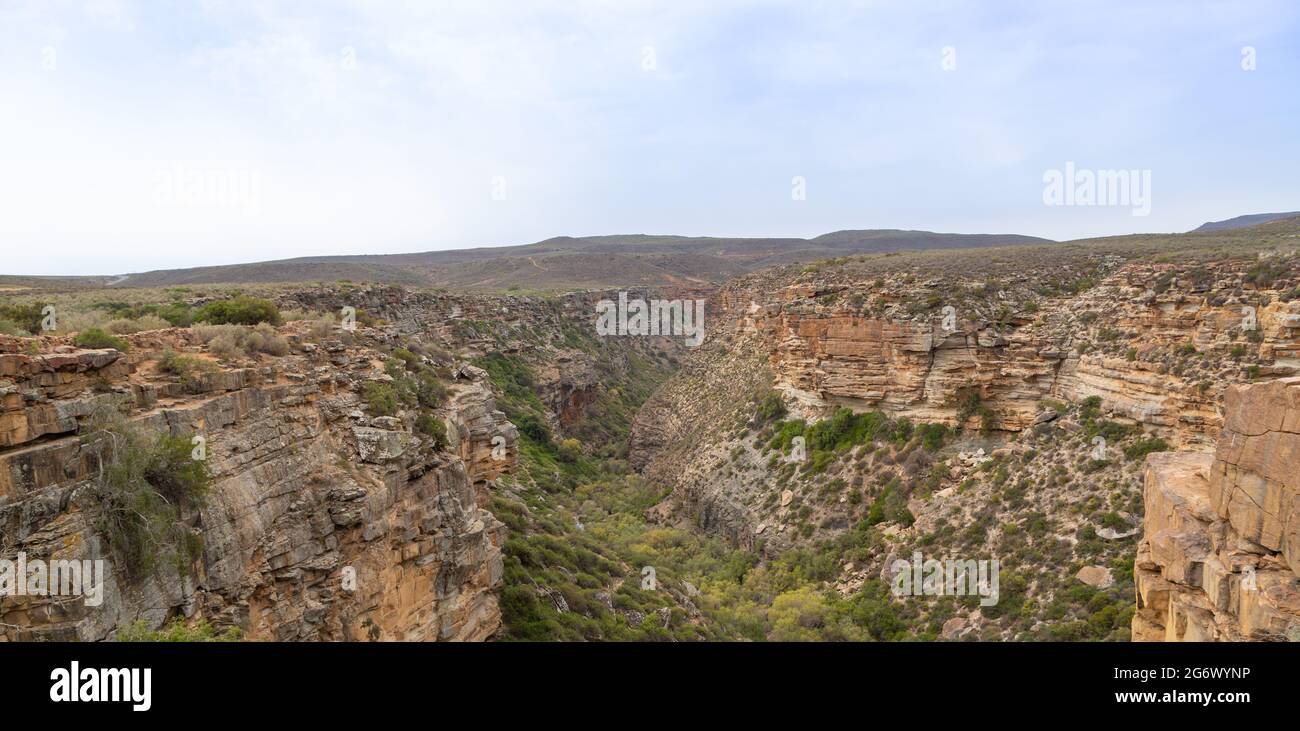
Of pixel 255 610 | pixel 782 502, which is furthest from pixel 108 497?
pixel 782 502

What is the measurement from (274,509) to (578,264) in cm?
8859

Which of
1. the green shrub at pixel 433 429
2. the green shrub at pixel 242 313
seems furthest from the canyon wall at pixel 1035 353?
the green shrub at pixel 242 313

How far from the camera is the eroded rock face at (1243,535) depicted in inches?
242

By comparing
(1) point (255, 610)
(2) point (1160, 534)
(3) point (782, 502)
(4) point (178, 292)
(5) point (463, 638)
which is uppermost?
(4) point (178, 292)

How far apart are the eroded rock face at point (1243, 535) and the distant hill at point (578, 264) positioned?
72.4 metres

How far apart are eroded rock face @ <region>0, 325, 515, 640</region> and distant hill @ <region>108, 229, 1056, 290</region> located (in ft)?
215

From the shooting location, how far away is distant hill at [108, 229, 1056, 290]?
3322 inches

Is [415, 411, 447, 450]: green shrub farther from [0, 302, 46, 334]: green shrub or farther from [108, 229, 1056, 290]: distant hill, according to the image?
[108, 229, 1056, 290]: distant hill

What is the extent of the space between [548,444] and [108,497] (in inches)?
1241

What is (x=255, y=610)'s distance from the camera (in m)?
9.08

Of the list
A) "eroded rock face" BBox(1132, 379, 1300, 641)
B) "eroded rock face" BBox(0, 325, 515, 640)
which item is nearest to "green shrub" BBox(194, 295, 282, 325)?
"eroded rock face" BBox(0, 325, 515, 640)

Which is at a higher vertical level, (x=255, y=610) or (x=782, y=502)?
(x=255, y=610)
